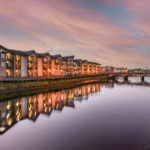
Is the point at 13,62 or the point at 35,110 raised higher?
the point at 13,62

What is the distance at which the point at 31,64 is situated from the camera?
60094 millimetres

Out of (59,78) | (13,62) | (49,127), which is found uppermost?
(13,62)

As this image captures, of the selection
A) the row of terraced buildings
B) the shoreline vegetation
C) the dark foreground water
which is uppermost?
the row of terraced buildings

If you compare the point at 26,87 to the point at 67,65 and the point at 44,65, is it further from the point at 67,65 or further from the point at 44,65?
the point at 67,65

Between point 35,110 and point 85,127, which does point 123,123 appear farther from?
point 35,110

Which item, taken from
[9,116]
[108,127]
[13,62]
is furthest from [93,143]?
[13,62]

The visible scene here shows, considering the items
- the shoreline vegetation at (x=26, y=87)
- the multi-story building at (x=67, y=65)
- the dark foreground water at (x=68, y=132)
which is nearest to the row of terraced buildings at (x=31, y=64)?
the multi-story building at (x=67, y=65)

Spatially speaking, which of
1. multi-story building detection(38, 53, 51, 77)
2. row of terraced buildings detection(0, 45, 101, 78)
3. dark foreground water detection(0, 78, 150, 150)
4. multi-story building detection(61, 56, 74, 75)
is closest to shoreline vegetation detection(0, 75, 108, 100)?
row of terraced buildings detection(0, 45, 101, 78)

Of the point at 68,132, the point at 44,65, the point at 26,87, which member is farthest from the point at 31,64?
the point at 68,132

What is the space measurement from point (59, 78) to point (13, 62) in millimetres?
20279

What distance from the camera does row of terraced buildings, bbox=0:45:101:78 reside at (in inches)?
1907

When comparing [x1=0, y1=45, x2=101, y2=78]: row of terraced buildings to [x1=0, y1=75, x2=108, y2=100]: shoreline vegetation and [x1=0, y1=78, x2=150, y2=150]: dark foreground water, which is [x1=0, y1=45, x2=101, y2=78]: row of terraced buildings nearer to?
[x1=0, y1=75, x2=108, y2=100]: shoreline vegetation

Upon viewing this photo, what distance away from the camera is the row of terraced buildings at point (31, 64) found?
1907 inches

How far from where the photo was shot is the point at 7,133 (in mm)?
16828
